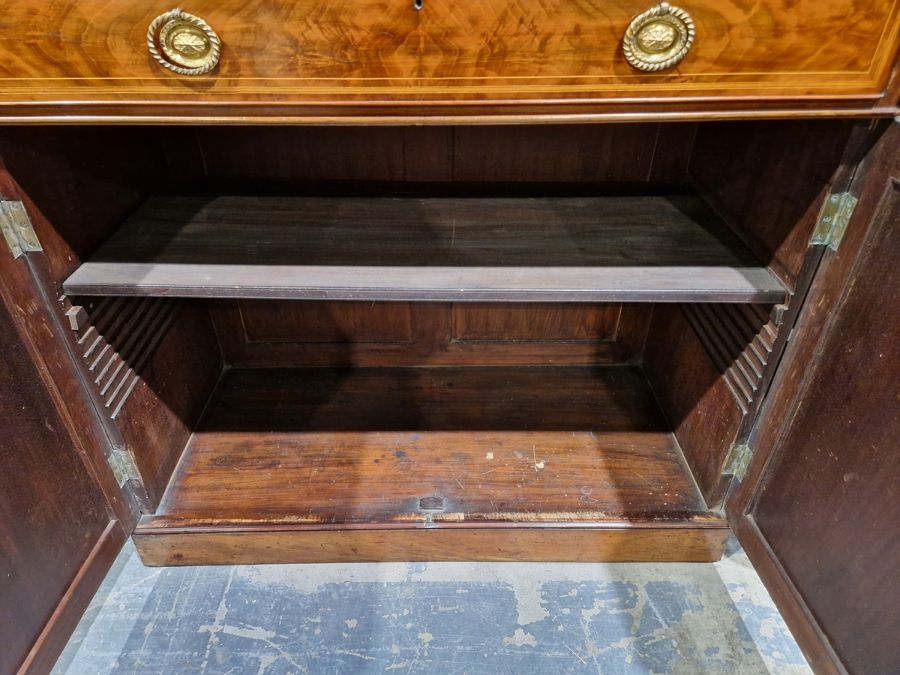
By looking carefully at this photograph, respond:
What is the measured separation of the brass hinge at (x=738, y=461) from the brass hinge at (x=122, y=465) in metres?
1.03

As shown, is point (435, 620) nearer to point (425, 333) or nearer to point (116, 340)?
point (425, 333)

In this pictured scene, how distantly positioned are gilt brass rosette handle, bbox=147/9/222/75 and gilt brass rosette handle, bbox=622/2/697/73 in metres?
0.44

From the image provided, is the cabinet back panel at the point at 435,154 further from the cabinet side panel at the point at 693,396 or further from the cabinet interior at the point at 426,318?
the cabinet side panel at the point at 693,396

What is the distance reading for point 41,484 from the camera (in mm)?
834

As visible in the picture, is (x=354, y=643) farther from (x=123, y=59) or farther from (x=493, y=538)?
(x=123, y=59)

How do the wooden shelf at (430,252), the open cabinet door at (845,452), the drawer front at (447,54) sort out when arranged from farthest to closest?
1. the wooden shelf at (430,252)
2. the open cabinet door at (845,452)
3. the drawer front at (447,54)

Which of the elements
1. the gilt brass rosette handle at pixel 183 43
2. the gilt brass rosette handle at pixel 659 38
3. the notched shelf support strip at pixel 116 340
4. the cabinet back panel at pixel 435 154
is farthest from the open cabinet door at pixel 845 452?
the notched shelf support strip at pixel 116 340

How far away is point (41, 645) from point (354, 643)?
1.54ft

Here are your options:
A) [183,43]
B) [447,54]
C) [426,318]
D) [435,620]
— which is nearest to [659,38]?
[447,54]

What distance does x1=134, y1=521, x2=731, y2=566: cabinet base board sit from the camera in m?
1.06

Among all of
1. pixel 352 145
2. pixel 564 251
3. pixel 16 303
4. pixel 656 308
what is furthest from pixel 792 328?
pixel 16 303

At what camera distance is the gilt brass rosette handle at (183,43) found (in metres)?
0.60

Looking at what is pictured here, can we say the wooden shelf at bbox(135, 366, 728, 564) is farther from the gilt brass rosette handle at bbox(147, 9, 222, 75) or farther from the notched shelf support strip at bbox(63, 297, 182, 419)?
the gilt brass rosette handle at bbox(147, 9, 222, 75)

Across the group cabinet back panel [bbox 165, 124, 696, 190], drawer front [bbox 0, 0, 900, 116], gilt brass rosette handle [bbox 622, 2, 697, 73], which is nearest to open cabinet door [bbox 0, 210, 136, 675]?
drawer front [bbox 0, 0, 900, 116]
